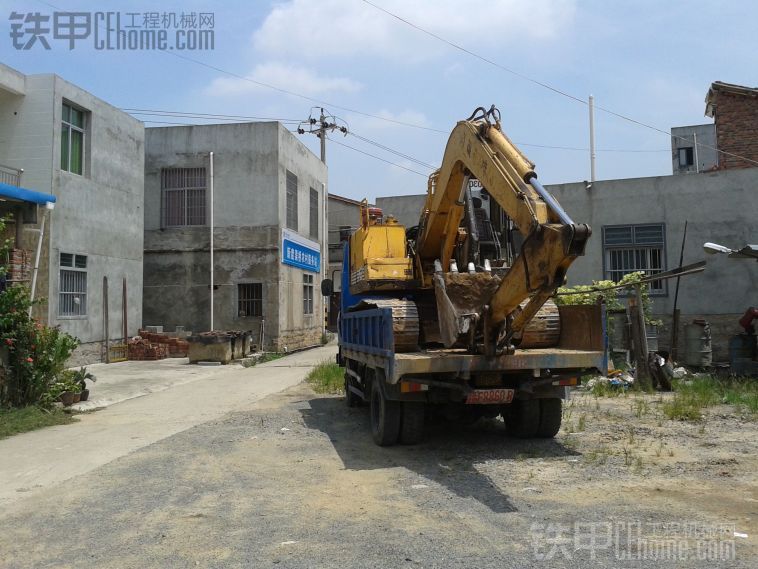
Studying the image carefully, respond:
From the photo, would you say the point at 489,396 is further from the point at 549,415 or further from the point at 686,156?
the point at 686,156

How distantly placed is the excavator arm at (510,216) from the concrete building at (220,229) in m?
15.5

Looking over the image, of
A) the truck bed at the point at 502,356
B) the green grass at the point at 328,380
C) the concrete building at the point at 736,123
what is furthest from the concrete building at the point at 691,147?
the truck bed at the point at 502,356

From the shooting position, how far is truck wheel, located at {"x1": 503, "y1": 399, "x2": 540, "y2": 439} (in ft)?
25.9

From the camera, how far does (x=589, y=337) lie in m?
7.57

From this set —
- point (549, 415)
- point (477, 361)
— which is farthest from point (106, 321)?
point (477, 361)

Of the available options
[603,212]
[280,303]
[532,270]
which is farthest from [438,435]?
[280,303]

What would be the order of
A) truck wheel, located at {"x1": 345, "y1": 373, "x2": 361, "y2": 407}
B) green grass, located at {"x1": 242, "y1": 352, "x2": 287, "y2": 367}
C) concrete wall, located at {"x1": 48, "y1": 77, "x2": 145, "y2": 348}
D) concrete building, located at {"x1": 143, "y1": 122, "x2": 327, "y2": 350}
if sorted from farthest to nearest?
concrete building, located at {"x1": 143, "y1": 122, "x2": 327, "y2": 350} < green grass, located at {"x1": 242, "y1": 352, "x2": 287, "y2": 367} < concrete wall, located at {"x1": 48, "y1": 77, "x2": 145, "y2": 348} < truck wheel, located at {"x1": 345, "y1": 373, "x2": 361, "y2": 407}

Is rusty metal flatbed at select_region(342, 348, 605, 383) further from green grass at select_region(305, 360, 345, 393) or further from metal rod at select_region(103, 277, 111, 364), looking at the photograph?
metal rod at select_region(103, 277, 111, 364)

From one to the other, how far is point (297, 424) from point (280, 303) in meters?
14.3

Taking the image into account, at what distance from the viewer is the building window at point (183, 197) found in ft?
78.9

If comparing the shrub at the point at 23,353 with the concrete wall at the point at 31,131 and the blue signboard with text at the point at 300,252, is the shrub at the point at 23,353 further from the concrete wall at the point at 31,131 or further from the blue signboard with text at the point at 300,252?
the blue signboard with text at the point at 300,252

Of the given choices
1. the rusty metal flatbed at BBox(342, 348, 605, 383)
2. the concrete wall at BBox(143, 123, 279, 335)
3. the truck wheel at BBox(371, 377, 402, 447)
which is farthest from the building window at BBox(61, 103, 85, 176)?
the rusty metal flatbed at BBox(342, 348, 605, 383)

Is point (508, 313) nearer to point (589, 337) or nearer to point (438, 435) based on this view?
point (589, 337)

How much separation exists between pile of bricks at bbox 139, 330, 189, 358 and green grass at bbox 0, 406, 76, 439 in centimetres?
1040
